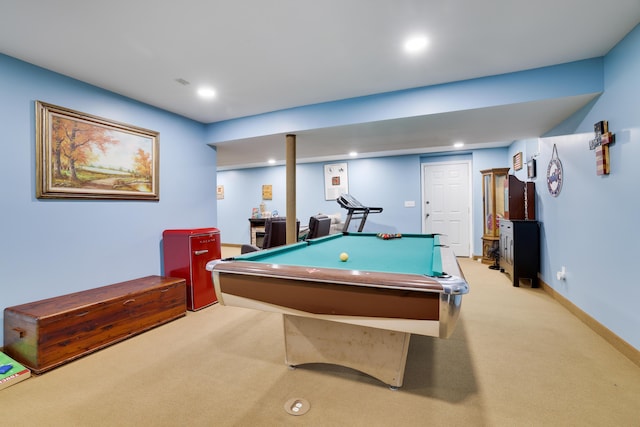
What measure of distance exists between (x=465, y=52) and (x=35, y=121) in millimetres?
3738

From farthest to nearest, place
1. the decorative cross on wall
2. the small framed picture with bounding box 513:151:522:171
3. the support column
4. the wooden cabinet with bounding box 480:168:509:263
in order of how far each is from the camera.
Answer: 1. the wooden cabinet with bounding box 480:168:509:263
2. the small framed picture with bounding box 513:151:522:171
3. the support column
4. the decorative cross on wall

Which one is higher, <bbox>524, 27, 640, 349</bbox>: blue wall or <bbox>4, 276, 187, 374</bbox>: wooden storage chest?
<bbox>524, 27, 640, 349</bbox>: blue wall

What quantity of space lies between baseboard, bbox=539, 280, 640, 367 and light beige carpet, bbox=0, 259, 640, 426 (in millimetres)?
55

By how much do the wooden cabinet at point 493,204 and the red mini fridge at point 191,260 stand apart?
5.02 meters

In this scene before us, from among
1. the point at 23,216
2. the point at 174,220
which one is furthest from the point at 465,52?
the point at 23,216

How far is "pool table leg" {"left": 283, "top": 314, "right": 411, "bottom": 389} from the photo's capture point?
169 cm

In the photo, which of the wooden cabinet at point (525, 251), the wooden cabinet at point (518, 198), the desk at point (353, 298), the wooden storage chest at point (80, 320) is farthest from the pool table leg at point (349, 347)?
the wooden cabinet at point (518, 198)

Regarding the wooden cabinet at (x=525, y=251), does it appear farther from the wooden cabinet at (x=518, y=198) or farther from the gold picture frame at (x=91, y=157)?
the gold picture frame at (x=91, y=157)

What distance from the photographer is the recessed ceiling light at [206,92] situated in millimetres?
3021

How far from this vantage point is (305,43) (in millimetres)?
2209

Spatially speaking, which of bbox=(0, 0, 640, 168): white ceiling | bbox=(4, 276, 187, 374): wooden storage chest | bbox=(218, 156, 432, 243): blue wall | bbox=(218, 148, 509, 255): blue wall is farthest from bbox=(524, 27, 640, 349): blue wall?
bbox=(4, 276, 187, 374): wooden storage chest

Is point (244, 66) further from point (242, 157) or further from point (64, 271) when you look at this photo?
point (242, 157)

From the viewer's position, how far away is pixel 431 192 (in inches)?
252

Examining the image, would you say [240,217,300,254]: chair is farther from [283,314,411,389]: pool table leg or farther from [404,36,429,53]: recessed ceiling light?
[404,36,429,53]: recessed ceiling light
